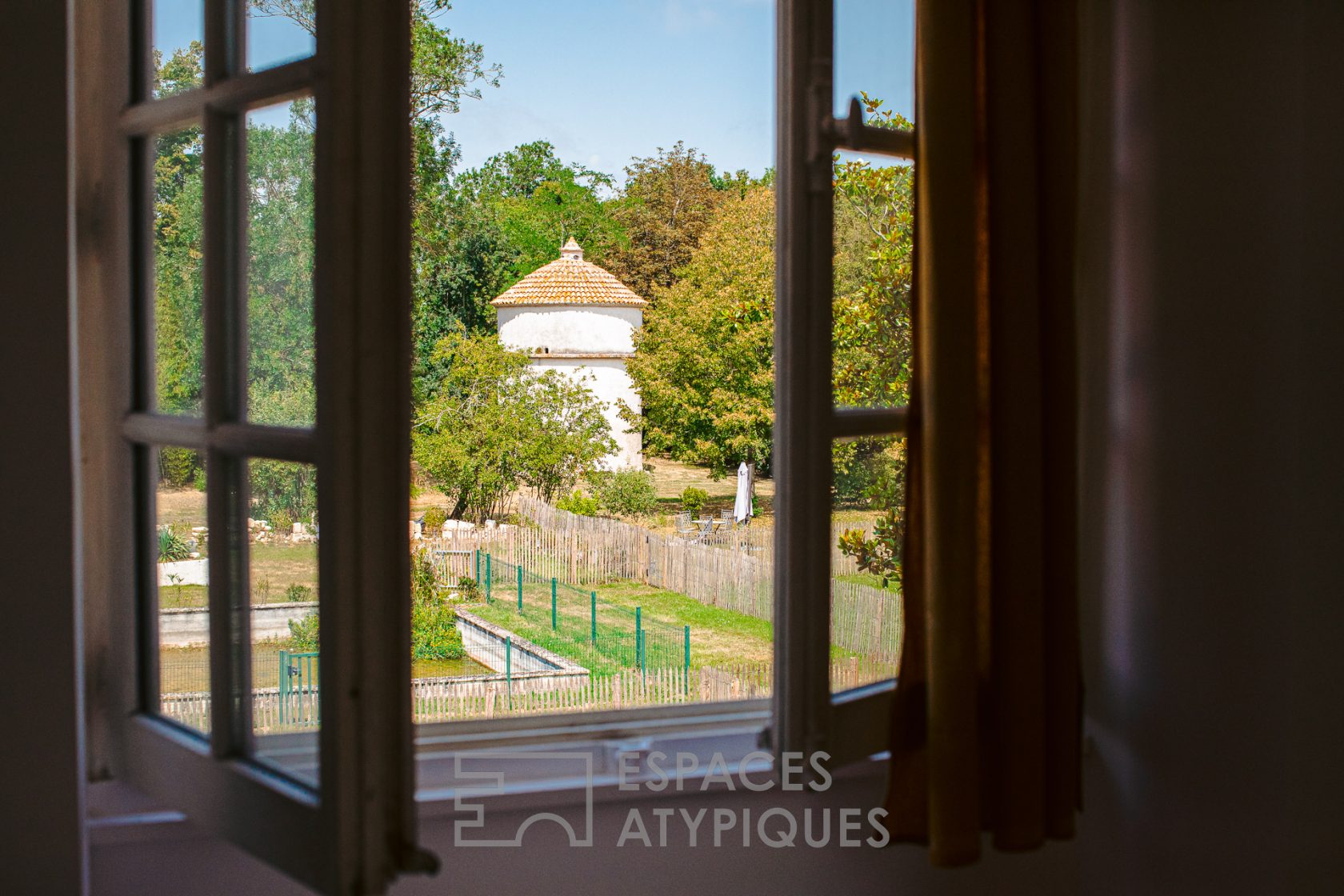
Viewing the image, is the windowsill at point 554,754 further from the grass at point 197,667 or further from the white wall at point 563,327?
the white wall at point 563,327

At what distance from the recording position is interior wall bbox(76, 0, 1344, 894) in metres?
1.32

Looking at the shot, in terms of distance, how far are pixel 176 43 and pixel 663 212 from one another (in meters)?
5.67

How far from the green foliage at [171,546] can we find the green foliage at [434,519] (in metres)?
5.10

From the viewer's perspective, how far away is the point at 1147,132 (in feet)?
4.84

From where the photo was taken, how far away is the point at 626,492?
6.83 m

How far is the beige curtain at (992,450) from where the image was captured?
123 centimetres

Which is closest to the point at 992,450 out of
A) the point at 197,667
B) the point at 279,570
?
the point at 279,570

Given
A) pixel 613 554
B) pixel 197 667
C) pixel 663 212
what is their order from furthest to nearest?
pixel 663 212, pixel 613 554, pixel 197 667

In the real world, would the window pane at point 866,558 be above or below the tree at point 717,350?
below


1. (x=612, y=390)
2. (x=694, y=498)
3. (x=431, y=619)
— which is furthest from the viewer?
(x=694, y=498)

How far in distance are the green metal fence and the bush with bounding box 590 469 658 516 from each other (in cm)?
58

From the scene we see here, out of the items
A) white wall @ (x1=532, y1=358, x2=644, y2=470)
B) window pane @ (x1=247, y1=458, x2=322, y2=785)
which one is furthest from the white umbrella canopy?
window pane @ (x1=247, y1=458, x2=322, y2=785)

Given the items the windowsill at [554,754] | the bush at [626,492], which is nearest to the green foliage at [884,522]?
the windowsill at [554,754]

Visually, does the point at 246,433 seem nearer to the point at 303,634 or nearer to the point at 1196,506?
the point at 303,634
